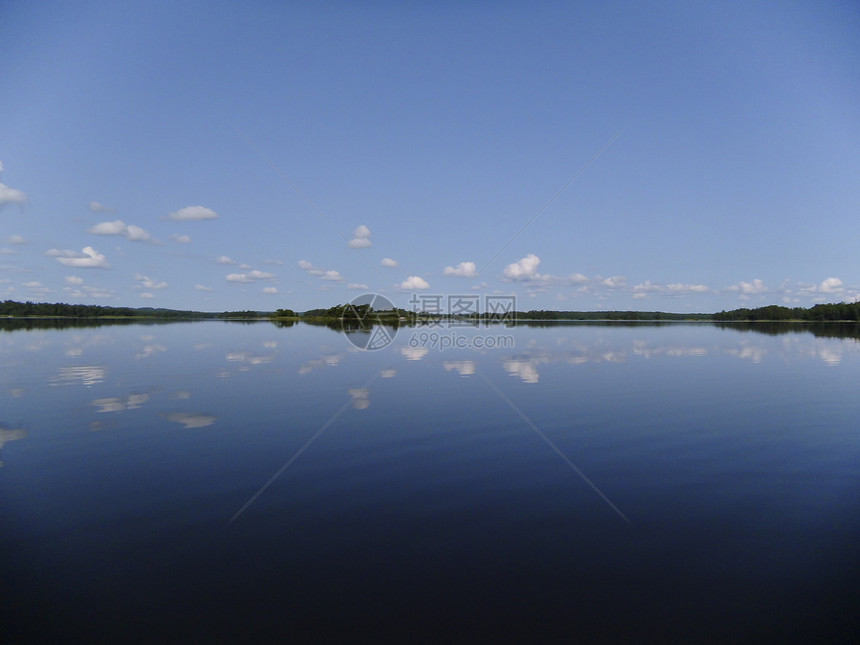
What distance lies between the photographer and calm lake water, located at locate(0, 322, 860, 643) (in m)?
5.30

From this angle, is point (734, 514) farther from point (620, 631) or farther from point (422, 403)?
point (422, 403)

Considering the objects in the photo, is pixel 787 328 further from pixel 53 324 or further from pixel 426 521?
pixel 53 324

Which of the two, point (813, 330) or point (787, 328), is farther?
point (787, 328)

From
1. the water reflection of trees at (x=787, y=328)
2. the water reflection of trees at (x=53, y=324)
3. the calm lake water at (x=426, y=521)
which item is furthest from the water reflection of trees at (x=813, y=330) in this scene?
the water reflection of trees at (x=53, y=324)

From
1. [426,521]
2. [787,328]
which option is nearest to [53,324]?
[426,521]

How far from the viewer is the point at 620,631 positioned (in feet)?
16.8

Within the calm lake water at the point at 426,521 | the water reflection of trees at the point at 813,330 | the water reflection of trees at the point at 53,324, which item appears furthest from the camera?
the water reflection of trees at the point at 53,324

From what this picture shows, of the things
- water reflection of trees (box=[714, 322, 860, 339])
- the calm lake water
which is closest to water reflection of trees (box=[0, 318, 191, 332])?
the calm lake water

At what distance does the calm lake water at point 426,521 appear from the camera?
17.4 feet

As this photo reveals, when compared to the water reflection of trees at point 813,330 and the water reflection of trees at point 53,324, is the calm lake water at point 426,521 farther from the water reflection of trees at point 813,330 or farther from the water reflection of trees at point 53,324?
the water reflection of trees at point 53,324

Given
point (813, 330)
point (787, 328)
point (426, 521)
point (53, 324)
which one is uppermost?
point (53, 324)

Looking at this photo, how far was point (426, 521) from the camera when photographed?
755 centimetres

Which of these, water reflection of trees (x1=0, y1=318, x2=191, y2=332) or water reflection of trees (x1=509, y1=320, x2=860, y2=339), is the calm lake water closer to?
water reflection of trees (x1=509, y1=320, x2=860, y2=339)

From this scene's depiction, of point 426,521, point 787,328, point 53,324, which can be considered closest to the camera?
point 426,521
